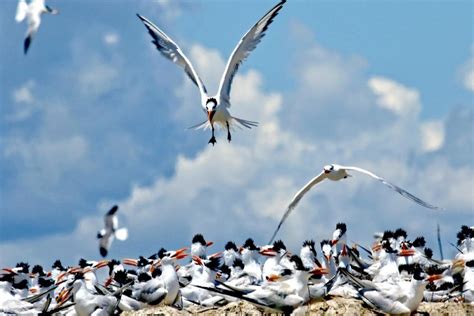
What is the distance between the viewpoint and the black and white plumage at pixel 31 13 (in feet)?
61.3

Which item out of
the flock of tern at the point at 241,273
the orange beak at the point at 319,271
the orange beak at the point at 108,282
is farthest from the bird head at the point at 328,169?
the orange beak at the point at 319,271

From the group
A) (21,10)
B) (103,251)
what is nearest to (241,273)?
(103,251)

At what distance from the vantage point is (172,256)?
71.3ft

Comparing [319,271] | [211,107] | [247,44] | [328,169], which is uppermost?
[247,44]

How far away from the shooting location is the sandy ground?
19.5 m

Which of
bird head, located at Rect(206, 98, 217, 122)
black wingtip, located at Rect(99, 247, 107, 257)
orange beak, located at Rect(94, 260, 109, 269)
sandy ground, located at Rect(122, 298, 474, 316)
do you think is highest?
bird head, located at Rect(206, 98, 217, 122)

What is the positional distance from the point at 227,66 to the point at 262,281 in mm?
3854

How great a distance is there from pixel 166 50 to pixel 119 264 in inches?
156

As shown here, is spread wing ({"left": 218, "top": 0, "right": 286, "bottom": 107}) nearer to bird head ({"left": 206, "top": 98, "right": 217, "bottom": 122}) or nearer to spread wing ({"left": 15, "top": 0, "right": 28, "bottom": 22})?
bird head ({"left": 206, "top": 98, "right": 217, "bottom": 122})

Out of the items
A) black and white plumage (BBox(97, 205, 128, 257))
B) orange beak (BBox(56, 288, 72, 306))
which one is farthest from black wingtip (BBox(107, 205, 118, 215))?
orange beak (BBox(56, 288, 72, 306))

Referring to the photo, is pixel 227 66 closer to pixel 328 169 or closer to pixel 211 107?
pixel 211 107

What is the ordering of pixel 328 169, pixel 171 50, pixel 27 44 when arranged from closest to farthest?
pixel 27 44 < pixel 328 169 < pixel 171 50

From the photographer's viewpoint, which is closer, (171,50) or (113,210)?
(113,210)

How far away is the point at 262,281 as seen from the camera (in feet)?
75.4
